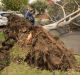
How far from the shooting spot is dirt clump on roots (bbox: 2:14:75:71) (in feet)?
34.4

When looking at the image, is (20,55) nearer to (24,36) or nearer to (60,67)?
(24,36)

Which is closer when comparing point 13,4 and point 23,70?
point 23,70

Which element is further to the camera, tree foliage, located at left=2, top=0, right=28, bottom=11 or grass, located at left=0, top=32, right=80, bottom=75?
tree foliage, located at left=2, top=0, right=28, bottom=11

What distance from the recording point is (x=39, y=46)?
10.7m

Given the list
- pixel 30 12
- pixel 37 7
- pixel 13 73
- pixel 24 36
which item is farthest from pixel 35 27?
pixel 37 7

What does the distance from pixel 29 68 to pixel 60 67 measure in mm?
957

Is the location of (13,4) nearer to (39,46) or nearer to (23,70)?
(39,46)

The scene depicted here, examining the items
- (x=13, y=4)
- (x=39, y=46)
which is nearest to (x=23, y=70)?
(x=39, y=46)

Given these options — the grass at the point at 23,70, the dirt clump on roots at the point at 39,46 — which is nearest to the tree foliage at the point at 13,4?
the dirt clump on roots at the point at 39,46

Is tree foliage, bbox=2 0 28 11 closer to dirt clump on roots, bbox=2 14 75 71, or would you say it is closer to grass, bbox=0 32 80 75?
dirt clump on roots, bbox=2 14 75 71

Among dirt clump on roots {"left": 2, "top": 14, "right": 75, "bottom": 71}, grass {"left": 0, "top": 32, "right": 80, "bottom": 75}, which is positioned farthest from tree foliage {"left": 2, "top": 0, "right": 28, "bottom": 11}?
grass {"left": 0, "top": 32, "right": 80, "bottom": 75}

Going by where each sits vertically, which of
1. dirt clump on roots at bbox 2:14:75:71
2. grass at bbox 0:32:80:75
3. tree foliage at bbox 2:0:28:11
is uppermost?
tree foliage at bbox 2:0:28:11

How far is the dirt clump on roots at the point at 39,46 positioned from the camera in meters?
10.5

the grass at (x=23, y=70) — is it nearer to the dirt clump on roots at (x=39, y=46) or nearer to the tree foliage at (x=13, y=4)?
the dirt clump on roots at (x=39, y=46)
